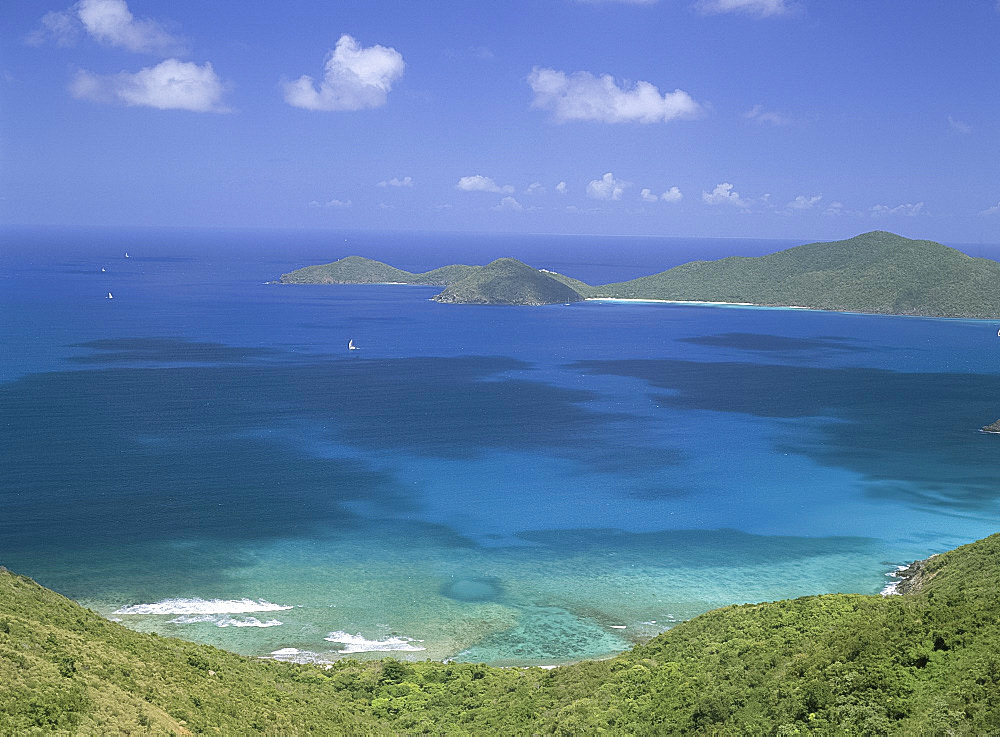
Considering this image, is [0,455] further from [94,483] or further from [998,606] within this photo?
[998,606]

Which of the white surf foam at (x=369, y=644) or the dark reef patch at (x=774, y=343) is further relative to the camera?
the dark reef patch at (x=774, y=343)

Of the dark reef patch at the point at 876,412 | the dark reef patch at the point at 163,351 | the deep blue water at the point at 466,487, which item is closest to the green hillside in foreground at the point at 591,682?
the deep blue water at the point at 466,487

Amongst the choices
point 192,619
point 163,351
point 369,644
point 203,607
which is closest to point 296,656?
point 369,644

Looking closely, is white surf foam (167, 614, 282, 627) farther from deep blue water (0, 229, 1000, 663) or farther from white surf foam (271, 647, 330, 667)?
white surf foam (271, 647, 330, 667)

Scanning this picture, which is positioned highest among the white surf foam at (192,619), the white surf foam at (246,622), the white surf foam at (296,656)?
the white surf foam at (192,619)

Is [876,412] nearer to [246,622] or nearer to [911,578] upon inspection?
[911,578]

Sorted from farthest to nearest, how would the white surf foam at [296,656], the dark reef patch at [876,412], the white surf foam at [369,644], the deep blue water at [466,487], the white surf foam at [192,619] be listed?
the dark reef patch at [876,412], the deep blue water at [466,487], the white surf foam at [192,619], the white surf foam at [369,644], the white surf foam at [296,656]

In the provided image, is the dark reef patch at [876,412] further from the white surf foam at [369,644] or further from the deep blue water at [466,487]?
the white surf foam at [369,644]
